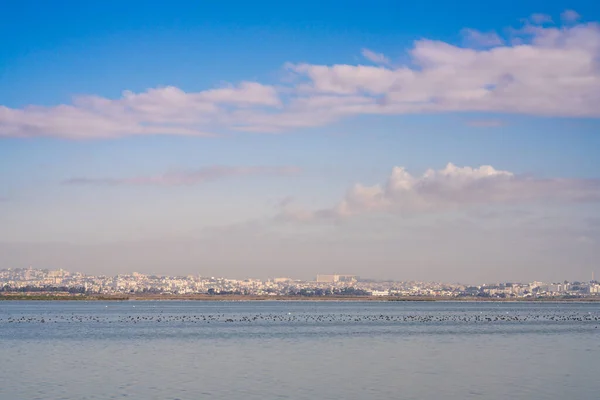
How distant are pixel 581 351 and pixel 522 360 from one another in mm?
7055

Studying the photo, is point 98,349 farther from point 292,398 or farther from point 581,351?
point 581,351

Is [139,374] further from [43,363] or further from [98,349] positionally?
[98,349]

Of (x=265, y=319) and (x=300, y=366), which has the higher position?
(x=265, y=319)

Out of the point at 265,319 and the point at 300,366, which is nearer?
the point at 300,366

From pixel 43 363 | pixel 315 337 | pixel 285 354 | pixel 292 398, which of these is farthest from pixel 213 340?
pixel 292 398

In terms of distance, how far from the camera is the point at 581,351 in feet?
147

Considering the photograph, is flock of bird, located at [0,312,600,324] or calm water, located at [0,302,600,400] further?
flock of bird, located at [0,312,600,324]

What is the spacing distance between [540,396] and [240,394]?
993 centimetres

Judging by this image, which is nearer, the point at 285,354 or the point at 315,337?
the point at 285,354

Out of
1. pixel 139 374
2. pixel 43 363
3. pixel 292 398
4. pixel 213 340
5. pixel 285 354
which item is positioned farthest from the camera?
pixel 213 340

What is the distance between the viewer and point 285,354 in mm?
42562

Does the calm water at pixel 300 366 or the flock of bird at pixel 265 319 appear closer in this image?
the calm water at pixel 300 366

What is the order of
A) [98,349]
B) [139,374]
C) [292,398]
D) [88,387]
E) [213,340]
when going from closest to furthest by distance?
[292,398] < [88,387] < [139,374] < [98,349] < [213,340]

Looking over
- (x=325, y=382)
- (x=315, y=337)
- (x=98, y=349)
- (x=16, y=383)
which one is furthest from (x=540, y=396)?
(x=315, y=337)
